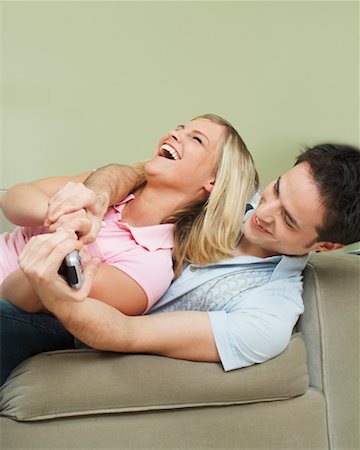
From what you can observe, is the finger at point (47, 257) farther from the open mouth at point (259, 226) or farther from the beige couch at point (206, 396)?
the open mouth at point (259, 226)

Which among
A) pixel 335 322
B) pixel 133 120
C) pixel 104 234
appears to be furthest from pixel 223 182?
pixel 133 120

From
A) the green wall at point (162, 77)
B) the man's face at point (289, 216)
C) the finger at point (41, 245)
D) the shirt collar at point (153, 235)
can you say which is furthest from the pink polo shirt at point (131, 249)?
the green wall at point (162, 77)

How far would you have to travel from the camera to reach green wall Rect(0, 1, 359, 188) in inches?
91.9

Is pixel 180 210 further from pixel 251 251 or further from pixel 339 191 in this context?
pixel 339 191

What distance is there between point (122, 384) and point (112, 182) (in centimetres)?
50

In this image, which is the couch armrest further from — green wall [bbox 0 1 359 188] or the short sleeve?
green wall [bbox 0 1 359 188]

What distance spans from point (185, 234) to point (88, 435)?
522mm

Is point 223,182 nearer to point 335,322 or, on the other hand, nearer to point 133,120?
point 335,322

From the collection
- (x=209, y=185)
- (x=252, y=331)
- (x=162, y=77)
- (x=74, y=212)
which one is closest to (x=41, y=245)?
(x=74, y=212)

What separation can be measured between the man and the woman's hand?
3.8 inches

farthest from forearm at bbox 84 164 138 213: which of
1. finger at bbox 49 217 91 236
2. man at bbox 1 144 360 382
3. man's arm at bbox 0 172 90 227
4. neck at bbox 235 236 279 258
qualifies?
neck at bbox 235 236 279 258

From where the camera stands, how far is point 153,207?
1442 mm

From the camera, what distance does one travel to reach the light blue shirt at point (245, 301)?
3.95 feet

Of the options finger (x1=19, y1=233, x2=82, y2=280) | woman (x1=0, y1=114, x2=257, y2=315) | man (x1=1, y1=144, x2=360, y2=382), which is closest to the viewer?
finger (x1=19, y1=233, x2=82, y2=280)
